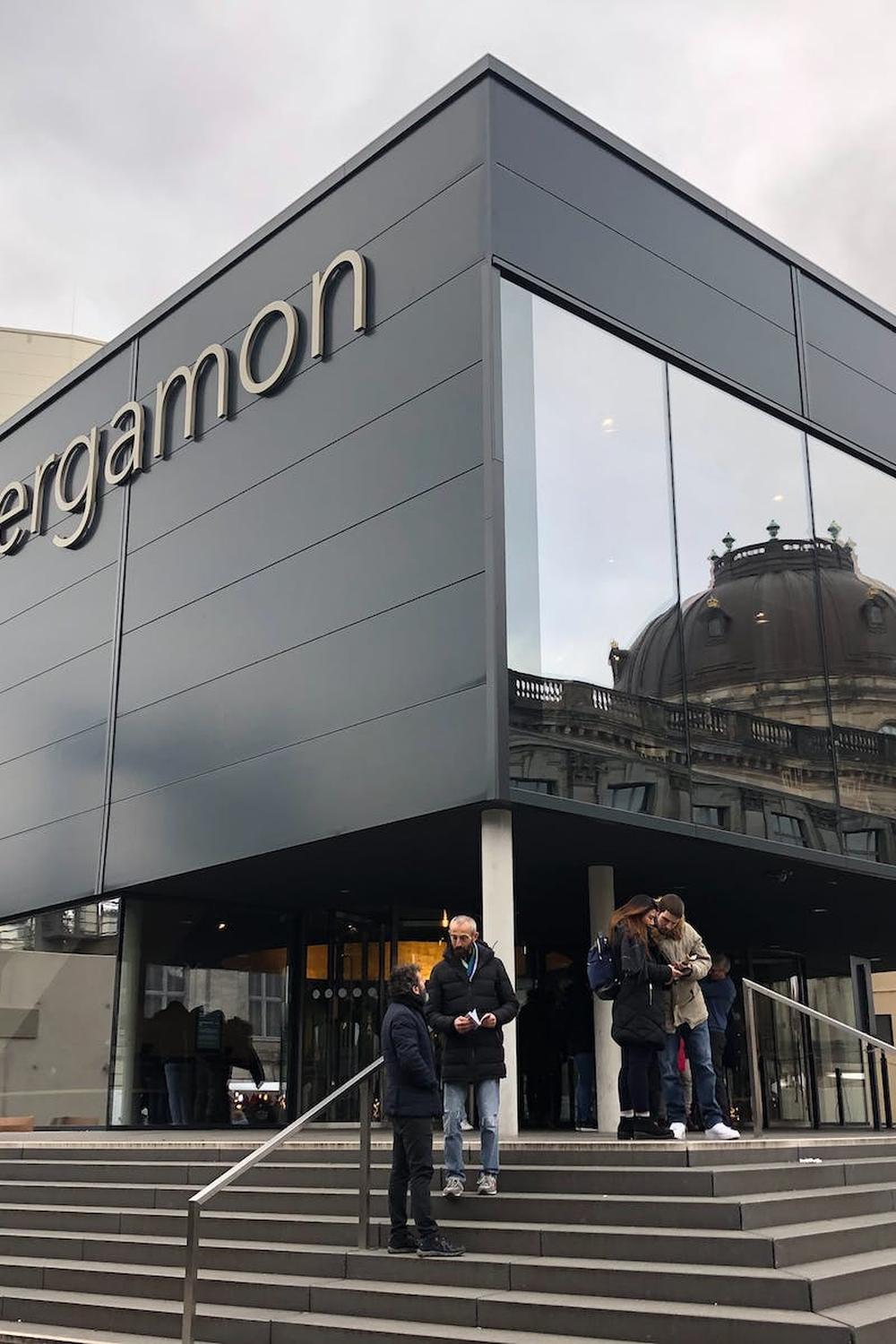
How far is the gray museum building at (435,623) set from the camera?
1298 centimetres

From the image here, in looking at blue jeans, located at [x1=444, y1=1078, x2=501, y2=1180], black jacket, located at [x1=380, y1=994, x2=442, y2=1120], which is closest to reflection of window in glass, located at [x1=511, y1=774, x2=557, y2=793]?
blue jeans, located at [x1=444, y1=1078, x2=501, y2=1180]

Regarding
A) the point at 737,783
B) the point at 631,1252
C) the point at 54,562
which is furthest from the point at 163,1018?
the point at 631,1252

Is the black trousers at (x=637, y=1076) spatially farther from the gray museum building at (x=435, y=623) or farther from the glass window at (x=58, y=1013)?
the glass window at (x=58, y=1013)

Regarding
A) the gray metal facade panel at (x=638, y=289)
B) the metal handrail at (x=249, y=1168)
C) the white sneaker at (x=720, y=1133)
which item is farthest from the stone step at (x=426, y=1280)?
the gray metal facade panel at (x=638, y=289)

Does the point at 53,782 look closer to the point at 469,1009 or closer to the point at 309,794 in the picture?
the point at 309,794

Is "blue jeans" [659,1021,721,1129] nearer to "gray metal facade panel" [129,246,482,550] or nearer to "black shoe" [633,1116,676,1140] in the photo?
Result: "black shoe" [633,1116,676,1140]

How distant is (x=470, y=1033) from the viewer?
9016mm

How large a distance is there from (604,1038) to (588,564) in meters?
4.73

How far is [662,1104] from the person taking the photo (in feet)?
32.5

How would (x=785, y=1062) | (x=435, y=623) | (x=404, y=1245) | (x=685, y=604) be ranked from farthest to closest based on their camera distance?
(x=785, y=1062) → (x=685, y=604) → (x=435, y=623) → (x=404, y=1245)

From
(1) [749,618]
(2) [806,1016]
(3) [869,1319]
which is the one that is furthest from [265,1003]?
(3) [869,1319]

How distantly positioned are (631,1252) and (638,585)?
7.43 metres

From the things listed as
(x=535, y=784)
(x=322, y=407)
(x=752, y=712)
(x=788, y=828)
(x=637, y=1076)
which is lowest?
(x=637, y=1076)

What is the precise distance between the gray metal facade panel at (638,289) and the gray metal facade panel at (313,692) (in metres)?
3.55
